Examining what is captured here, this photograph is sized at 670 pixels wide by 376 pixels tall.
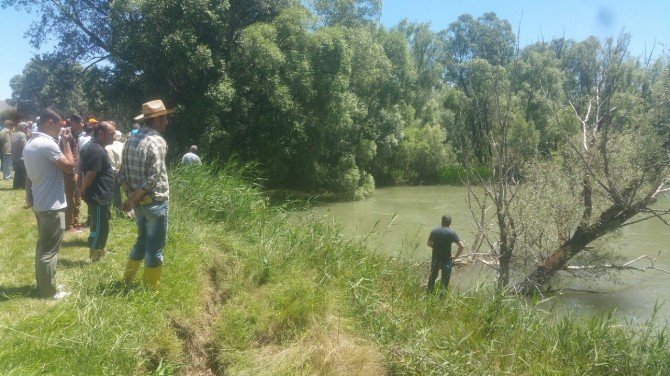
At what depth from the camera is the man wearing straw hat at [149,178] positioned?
4.78 meters

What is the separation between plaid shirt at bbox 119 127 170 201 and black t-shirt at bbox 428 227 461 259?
5951 mm

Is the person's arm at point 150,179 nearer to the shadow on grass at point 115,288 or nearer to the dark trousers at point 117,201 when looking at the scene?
the shadow on grass at point 115,288

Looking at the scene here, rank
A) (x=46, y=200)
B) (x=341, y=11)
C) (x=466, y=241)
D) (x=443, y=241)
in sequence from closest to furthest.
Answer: (x=46, y=200), (x=443, y=241), (x=466, y=241), (x=341, y=11)

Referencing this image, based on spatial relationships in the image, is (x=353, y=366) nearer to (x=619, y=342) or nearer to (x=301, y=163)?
(x=619, y=342)

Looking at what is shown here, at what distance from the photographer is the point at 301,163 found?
23.1m

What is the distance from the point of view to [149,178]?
15.5 feet

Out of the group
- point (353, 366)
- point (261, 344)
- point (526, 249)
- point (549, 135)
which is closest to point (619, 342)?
point (353, 366)

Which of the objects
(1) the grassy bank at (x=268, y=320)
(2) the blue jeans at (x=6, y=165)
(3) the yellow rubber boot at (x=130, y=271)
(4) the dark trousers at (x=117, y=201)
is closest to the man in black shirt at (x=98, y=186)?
(1) the grassy bank at (x=268, y=320)

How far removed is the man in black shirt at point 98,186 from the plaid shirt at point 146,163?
4.42 ft

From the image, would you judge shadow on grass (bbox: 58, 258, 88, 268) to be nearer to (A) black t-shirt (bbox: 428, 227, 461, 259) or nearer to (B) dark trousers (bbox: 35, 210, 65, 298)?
(B) dark trousers (bbox: 35, 210, 65, 298)

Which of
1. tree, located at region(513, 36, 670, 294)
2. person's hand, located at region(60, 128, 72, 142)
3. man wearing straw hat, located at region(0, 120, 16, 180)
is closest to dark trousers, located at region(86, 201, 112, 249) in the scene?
person's hand, located at region(60, 128, 72, 142)

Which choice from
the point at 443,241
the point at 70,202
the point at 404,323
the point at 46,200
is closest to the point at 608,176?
the point at 443,241

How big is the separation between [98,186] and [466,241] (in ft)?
44.9

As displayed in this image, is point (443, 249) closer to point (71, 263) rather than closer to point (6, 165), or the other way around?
point (71, 263)
